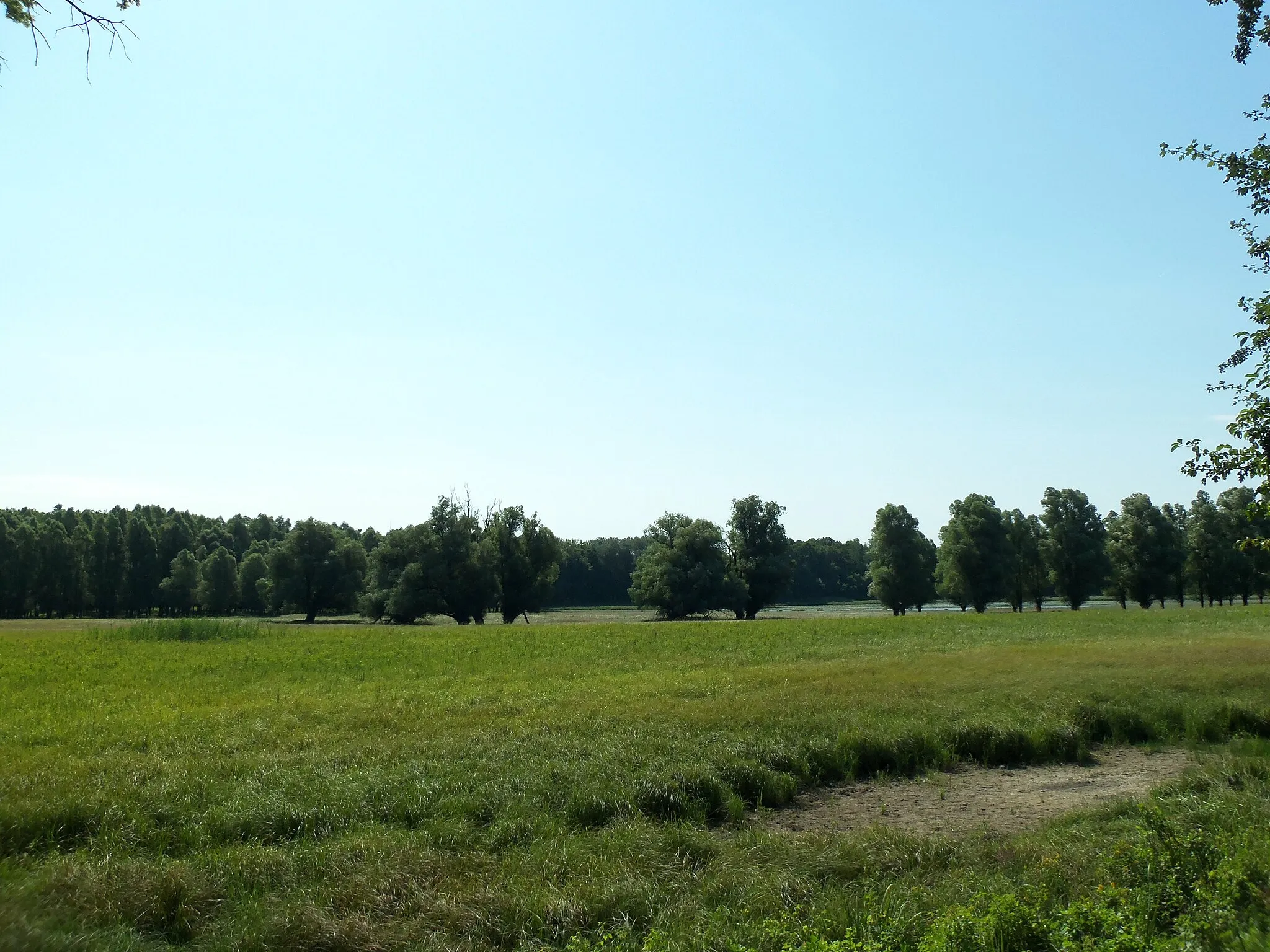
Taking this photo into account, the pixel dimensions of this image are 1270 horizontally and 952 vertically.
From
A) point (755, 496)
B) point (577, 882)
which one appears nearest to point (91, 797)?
point (577, 882)

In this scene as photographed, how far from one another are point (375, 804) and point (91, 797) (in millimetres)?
3880

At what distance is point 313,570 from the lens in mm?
98812

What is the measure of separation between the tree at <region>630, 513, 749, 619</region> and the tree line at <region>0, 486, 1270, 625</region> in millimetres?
185

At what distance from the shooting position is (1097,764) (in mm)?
17516

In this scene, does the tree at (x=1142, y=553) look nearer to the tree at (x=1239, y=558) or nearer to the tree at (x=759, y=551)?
the tree at (x=1239, y=558)

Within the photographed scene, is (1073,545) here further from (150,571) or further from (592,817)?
(150,571)

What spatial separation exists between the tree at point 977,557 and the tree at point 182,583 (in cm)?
9835

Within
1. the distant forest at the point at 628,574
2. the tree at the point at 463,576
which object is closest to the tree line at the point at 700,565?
the tree at the point at 463,576

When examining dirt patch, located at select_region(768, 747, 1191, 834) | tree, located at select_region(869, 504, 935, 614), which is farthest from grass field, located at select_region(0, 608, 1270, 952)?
tree, located at select_region(869, 504, 935, 614)

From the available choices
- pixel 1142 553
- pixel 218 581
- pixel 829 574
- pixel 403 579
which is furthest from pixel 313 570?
pixel 829 574

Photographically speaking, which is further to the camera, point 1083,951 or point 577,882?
point 577,882

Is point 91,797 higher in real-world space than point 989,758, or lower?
higher

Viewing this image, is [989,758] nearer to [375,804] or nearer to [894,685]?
[894,685]

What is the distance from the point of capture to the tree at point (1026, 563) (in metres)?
101
